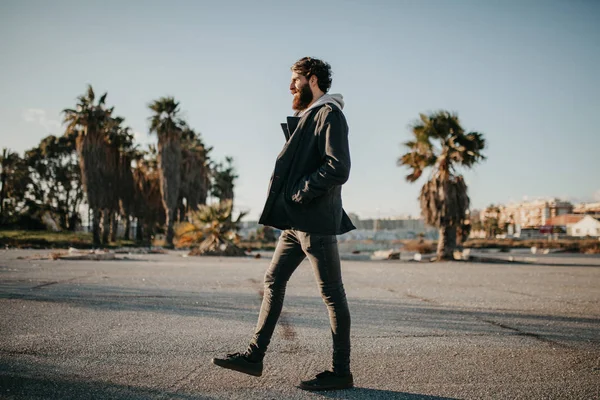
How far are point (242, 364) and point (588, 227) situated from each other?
111 meters

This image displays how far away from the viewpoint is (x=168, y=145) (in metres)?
36.1

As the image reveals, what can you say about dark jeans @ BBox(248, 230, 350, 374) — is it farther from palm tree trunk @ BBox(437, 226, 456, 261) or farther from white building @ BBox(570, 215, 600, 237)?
white building @ BBox(570, 215, 600, 237)

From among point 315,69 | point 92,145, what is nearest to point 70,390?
point 315,69

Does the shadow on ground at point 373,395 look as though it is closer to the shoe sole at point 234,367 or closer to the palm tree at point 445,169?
the shoe sole at point 234,367

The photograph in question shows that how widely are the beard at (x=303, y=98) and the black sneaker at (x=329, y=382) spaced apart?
1713 mm

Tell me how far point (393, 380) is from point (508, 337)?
1906mm

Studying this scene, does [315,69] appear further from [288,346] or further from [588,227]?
[588,227]

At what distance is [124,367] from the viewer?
303 centimetres

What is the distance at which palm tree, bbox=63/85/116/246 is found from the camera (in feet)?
105

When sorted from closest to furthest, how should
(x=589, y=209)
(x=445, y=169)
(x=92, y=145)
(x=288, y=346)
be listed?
(x=288, y=346) → (x=445, y=169) → (x=92, y=145) → (x=589, y=209)

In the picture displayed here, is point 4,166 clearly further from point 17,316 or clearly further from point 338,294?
point 338,294

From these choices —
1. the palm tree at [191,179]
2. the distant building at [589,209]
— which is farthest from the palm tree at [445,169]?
the distant building at [589,209]

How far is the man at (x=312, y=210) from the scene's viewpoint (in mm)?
→ 2748

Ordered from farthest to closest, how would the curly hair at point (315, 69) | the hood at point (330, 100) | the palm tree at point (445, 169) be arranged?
1. the palm tree at point (445, 169)
2. the curly hair at point (315, 69)
3. the hood at point (330, 100)
